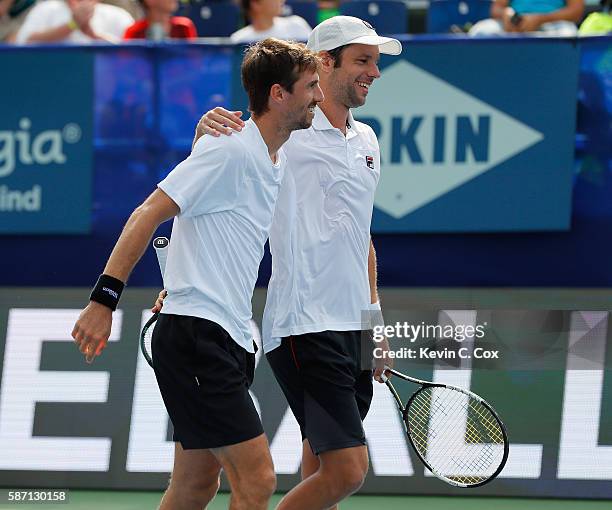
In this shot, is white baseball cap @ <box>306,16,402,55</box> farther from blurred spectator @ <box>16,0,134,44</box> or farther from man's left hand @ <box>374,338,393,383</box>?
blurred spectator @ <box>16,0,134,44</box>

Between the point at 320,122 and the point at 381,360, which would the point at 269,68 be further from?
the point at 381,360

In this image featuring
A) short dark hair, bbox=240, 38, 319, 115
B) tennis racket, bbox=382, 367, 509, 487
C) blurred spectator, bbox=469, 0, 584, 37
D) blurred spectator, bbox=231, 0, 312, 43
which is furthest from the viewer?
blurred spectator, bbox=469, 0, 584, 37

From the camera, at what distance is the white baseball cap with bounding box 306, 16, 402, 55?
4879 mm

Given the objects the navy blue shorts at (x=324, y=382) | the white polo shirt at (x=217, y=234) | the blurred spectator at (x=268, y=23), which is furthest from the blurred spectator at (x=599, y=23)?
the white polo shirt at (x=217, y=234)

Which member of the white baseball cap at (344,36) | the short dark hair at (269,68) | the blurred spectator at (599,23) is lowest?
the short dark hair at (269,68)

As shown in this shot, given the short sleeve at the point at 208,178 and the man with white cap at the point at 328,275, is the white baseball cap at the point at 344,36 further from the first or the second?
the short sleeve at the point at 208,178

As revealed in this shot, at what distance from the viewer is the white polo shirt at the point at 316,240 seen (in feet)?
15.6

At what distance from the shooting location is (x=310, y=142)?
4.81m

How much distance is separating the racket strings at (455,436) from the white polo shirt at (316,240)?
0.71 m

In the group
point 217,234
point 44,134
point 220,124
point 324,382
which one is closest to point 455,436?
point 324,382

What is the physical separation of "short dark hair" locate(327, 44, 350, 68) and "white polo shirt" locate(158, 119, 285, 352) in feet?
2.56

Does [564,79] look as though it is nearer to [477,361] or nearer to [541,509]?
[477,361]

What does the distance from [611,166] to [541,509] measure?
2110 millimetres

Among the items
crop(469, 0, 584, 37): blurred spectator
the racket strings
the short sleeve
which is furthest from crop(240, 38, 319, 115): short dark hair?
crop(469, 0, 584, 37): blurred spectator
